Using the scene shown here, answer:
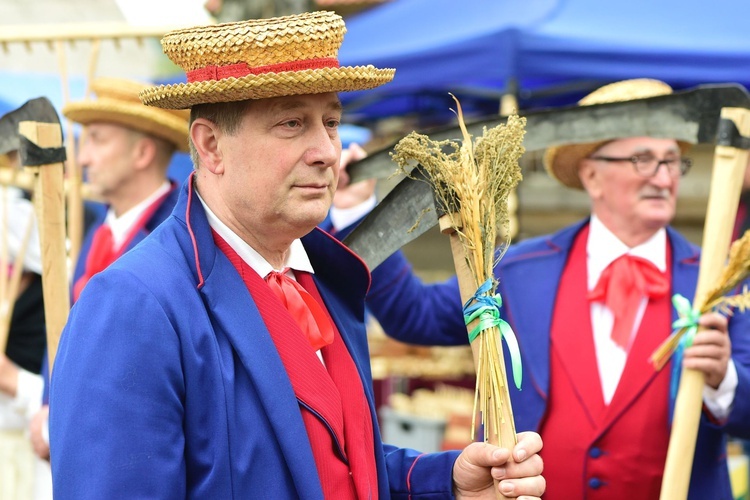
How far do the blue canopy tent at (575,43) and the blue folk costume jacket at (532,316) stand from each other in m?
2.36

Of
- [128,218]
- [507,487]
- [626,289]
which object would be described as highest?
[128,218]

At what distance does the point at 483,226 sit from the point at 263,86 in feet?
1.84

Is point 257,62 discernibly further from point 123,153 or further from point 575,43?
point 575,43

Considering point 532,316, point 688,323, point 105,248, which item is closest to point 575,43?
point 532,316

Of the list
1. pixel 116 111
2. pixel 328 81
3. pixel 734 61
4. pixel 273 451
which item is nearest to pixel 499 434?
pixel 273 451

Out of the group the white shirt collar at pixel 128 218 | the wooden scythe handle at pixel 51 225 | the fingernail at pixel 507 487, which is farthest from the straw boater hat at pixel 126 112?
the fingernail at pixel 507 487

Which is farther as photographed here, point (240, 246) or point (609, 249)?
point (609, 249)

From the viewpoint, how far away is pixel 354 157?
3.35 metres

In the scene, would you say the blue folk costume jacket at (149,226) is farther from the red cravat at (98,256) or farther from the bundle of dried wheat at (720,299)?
the bundle of dried wheat at (720,299)

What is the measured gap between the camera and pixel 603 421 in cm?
330

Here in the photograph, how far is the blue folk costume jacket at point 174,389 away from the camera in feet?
5.92

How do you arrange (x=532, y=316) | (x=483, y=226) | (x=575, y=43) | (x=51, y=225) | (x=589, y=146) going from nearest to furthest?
(x=483, y=226)
(x=51, y=225)
(x=532, y=316)
(x=589, y=146)
(x=575, y=43)

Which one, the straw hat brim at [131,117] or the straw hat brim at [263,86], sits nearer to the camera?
the straw hat brim at [263,86]

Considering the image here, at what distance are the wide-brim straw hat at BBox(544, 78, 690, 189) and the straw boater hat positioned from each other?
1.52 m
